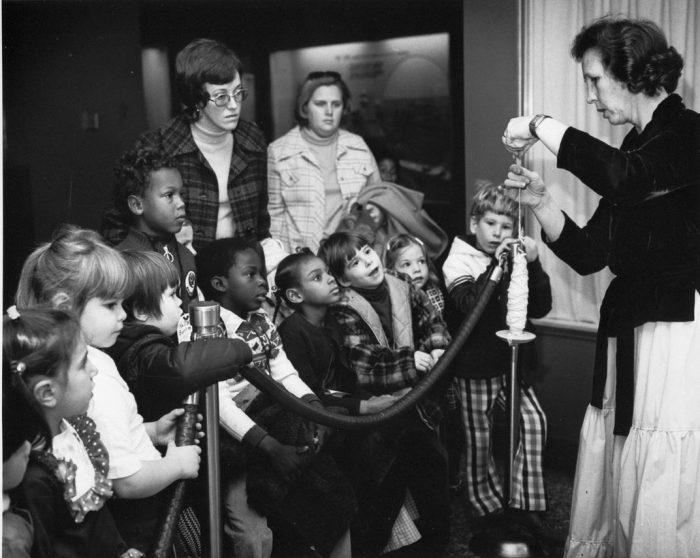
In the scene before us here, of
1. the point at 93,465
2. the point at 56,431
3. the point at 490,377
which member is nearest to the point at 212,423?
the point at 93,465

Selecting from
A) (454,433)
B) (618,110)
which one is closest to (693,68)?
(618,110)

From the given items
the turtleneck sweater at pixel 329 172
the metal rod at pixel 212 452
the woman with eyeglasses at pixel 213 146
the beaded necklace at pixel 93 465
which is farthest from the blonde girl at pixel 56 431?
the turtleneck sweater at pixel 329 172

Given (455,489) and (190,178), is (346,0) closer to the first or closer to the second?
(190,178)

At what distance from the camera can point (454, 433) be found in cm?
436

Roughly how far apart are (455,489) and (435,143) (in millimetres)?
2828

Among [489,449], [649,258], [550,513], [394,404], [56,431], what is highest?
[649,258]

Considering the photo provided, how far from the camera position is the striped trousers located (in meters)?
3.76

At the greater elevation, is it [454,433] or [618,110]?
[618,110]

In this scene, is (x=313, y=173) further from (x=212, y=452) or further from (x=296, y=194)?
(x=212, y=452)

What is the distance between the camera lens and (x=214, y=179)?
3.95 m

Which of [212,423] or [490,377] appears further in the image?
[490,377]

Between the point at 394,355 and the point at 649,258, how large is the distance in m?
1.06

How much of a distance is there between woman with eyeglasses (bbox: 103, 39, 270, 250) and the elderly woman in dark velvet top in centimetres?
135

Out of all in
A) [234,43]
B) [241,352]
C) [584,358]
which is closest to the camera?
[241,352]
